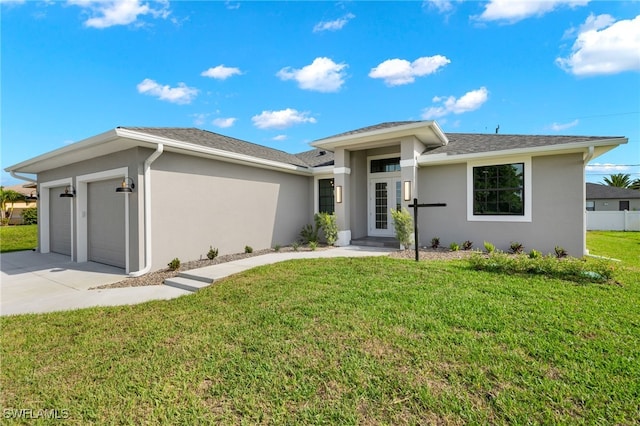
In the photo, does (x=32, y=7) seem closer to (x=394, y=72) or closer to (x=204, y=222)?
(x=204, y=222)

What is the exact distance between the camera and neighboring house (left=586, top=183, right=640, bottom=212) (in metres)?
25.3

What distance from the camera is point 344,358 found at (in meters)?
2.81

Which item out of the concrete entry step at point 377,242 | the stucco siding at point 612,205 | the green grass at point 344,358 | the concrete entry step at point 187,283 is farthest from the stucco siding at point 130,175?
the stucco siding at point 612,205

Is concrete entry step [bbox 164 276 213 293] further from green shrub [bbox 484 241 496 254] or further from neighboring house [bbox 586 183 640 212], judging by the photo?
neighboring house [bbox 586 183 640 212]

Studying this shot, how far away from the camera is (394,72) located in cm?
1187

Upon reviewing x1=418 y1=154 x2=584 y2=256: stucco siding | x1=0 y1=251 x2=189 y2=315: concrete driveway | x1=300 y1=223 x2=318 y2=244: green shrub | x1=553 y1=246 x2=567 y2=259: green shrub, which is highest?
x1=418 y1=154 x2=584 y2=256: stucco siding

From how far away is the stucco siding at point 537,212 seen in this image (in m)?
7.89

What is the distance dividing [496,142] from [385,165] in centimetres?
387

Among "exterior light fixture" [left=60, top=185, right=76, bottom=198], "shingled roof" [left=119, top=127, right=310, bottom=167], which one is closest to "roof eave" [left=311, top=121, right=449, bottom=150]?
"shingled roof" [left=119, top=127, right=310, bottom=167]

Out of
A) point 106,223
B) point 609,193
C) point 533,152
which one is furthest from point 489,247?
point 609,193

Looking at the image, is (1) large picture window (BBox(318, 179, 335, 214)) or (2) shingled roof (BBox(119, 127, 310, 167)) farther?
(1) large picture window (BBox(318, 179, 335, 214))

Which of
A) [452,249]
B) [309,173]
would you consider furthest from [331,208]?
[452,249]

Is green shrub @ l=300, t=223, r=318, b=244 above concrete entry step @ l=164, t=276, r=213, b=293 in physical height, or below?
above

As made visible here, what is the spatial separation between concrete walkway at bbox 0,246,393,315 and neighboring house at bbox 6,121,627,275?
75cm
